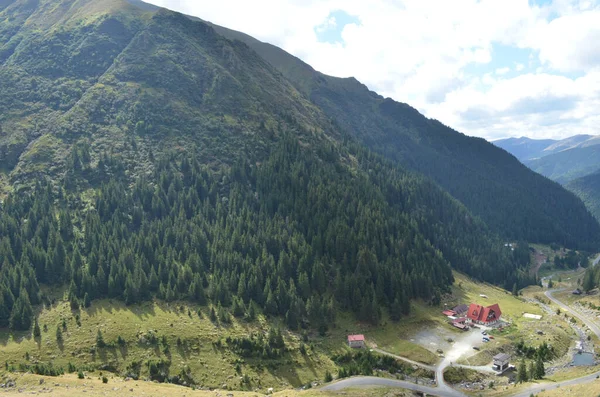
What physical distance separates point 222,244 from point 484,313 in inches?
3093

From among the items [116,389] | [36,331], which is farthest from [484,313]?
[36,331]

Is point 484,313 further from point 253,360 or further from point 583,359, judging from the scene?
point 253,360

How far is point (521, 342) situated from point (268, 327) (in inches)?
2533

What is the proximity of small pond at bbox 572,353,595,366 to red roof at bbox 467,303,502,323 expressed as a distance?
21683mm

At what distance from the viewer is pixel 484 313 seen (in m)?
122

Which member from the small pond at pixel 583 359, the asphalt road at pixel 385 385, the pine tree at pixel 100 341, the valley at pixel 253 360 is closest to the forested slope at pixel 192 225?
the valley at pixel 253 360

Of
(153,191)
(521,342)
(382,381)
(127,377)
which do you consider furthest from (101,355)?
(521,342)

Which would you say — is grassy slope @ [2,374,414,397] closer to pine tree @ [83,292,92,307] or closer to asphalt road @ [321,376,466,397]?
asphalt road @ [321,376,466,397]

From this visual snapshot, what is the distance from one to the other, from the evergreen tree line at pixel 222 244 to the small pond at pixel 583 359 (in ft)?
134

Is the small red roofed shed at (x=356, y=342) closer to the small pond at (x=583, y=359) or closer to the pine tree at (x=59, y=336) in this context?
the small pond at (x=583, y=359)

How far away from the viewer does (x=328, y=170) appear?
185 metres

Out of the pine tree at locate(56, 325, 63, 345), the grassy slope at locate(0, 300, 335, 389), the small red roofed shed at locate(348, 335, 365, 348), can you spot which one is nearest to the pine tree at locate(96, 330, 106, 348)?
the grassy slope at locate(0, 300, 335, 389)

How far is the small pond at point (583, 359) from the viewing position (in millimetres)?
100775

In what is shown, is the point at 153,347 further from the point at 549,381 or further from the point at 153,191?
the point at 549,381
